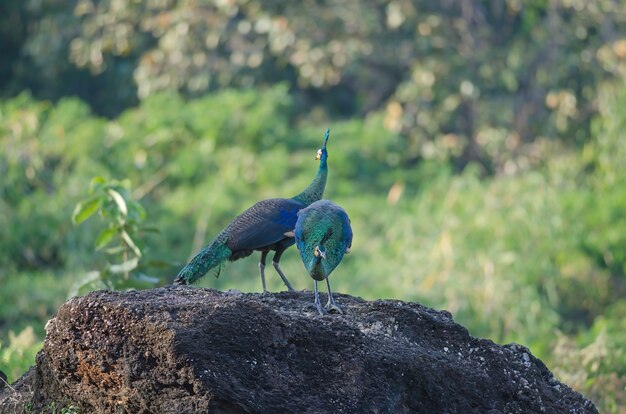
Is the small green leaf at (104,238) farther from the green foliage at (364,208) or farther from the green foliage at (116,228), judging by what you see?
the green foliage at (364,208)

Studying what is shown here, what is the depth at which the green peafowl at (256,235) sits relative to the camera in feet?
22.7

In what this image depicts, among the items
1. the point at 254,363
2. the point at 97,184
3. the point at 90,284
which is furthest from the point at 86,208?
the point at 254,363

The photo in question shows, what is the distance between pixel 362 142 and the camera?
58.2 ft

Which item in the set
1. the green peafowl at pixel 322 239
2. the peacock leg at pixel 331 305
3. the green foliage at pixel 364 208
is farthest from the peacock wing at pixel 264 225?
the green foliage at pixel 364 208

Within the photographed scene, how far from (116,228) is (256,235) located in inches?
65.4

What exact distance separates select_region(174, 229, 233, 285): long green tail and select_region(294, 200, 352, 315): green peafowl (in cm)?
96

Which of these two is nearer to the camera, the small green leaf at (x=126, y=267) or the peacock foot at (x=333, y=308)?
the peacock foot at (x=333, y=308)

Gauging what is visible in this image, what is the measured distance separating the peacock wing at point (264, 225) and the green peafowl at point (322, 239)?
686mm

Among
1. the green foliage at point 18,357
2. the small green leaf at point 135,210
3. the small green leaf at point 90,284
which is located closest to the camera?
the green foliage at point 18,357

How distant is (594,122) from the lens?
699 inches

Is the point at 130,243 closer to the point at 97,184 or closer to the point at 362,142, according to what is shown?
the point at 97,184

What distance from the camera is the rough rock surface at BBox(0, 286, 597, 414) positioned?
204 inches

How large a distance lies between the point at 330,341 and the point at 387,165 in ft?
41.1

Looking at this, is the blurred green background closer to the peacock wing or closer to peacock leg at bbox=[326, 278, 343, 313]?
the peacock wing
